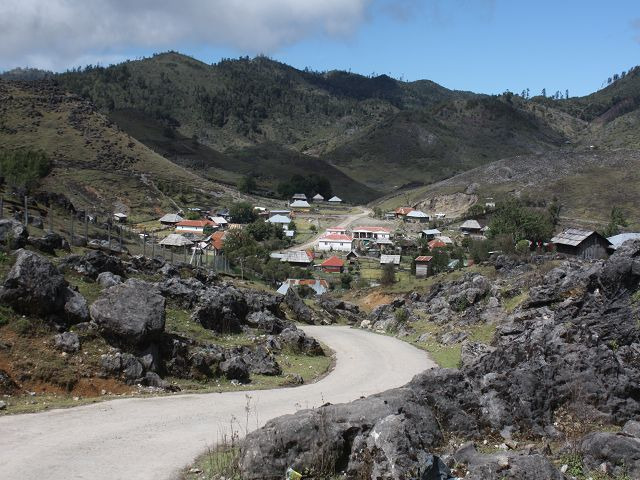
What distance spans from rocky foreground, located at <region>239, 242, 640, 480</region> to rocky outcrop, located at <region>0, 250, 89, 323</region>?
10.2m

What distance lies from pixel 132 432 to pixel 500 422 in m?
7.05

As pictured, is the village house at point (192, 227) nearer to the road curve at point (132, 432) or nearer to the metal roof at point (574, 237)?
the metal roof at point (574, 237)

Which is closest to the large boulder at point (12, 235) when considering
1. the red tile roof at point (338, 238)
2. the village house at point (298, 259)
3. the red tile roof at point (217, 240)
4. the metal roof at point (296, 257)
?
the red tile roof at point (217, 240)

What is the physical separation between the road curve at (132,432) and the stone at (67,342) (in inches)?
108

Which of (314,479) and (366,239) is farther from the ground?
(366,239)

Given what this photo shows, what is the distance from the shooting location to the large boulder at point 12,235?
81.0 ft

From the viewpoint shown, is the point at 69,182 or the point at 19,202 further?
the point at 69,182

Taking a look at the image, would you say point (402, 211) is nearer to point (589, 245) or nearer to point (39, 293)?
point (589, 245)

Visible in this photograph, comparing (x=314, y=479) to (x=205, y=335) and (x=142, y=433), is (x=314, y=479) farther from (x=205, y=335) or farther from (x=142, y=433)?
(x=205, y=335)

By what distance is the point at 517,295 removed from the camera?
111 feet

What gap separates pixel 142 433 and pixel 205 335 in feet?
37.4

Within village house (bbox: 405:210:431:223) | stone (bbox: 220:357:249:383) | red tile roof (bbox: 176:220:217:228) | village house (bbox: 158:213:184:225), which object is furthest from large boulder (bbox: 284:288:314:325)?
village house (bbox: 405:210:431:223)

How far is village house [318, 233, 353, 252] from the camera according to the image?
304ft

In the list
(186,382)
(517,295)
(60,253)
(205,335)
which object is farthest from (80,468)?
(517,295)
